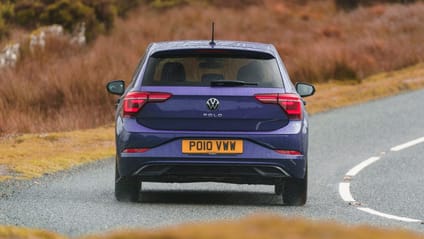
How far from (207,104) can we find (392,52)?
22.3 metres

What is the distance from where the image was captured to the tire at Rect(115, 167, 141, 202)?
34.2 ft

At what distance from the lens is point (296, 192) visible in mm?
10492

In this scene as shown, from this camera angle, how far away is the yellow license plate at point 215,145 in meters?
10.0

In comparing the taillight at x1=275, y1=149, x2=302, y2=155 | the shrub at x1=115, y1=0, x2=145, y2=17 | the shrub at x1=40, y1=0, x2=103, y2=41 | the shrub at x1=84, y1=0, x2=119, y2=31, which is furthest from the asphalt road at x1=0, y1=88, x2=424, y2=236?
the shrub at x1=115, y1=0, x2=145, y2=17

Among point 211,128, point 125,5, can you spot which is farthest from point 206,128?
point 125,5

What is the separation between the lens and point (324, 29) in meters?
37.6

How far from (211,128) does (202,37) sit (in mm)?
24782

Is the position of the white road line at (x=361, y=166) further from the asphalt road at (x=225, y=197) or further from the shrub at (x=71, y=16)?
the shrub at (x=71, y=16)

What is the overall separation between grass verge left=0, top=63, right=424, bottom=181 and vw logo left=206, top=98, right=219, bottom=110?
3337mm

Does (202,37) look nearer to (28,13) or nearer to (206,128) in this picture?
(28,13)

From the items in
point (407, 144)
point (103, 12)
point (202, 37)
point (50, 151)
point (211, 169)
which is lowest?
point (202, 37)

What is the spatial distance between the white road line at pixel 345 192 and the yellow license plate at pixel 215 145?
1663 mm

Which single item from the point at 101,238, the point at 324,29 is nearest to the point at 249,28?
the point at 324,29

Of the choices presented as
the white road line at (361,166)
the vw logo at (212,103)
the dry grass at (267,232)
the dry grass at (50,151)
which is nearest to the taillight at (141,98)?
the vw logo at (212,103)
